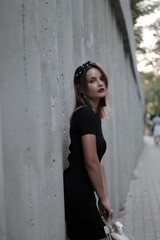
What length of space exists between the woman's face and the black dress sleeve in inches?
11.1

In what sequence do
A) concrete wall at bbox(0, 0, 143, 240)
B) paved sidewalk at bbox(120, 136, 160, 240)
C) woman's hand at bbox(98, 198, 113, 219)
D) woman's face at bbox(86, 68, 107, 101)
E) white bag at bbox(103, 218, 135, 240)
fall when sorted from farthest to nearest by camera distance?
1. paved sidewalk at bbox(120, 136, 160, 240)
2. woman's face at bbox(86, 68, 107, 101)
3. woman's hand at bbox(98, 198, 113, 219)
4. white bag at bbox(103, 218, 135, 240)
5. concrete wall at bbox(0, 0, 143, 240)

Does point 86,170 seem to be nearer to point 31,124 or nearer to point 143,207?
point 31,124

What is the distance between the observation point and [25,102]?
3176 mm

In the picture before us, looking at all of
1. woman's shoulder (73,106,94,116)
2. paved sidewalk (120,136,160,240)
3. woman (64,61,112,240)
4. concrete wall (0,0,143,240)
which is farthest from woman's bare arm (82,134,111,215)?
paved sidewalk (120,136,160,240)

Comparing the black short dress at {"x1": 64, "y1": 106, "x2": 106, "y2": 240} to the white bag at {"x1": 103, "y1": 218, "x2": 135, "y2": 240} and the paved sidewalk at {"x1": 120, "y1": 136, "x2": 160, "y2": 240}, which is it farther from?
the paved sidewalk at {"x1": 120, "y1": 136, "x2": 160, "y2": 240}

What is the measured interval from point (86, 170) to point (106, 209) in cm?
33

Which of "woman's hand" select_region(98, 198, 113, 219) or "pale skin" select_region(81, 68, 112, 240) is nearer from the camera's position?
"pale skin" select_region(81, 68, 112, 240)

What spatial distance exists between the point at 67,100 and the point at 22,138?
4.25 ft

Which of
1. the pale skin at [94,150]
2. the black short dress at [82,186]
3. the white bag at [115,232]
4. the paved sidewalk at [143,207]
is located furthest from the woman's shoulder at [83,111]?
the paved sidewalk at [143,207]

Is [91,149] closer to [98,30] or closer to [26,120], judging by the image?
[26,120]

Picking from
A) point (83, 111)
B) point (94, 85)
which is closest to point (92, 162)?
point (83, 111)

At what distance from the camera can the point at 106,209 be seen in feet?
11.9

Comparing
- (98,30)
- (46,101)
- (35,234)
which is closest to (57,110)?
(46,101)

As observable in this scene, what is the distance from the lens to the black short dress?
3.51 m
